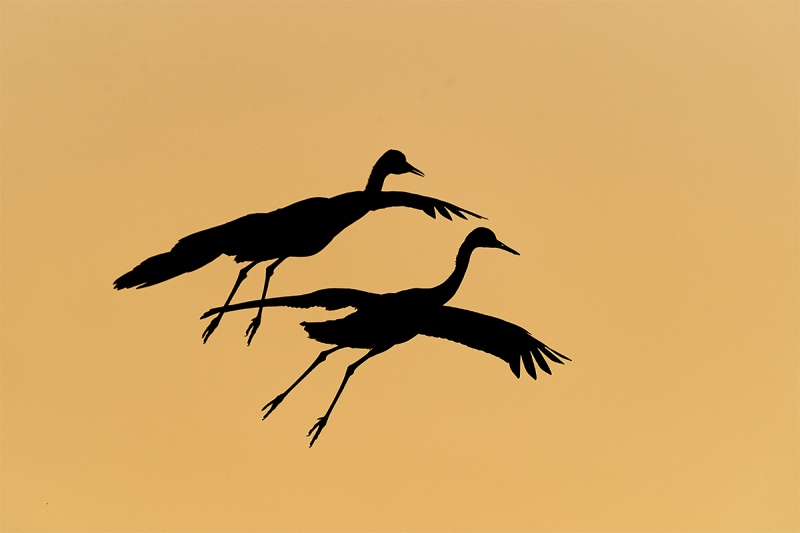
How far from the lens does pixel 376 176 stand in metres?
1.82

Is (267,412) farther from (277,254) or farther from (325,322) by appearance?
(277,254)

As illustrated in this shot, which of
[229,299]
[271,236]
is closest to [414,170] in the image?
[271,236]

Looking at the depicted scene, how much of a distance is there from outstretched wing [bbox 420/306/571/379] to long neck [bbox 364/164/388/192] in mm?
322

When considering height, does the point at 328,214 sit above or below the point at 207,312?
above

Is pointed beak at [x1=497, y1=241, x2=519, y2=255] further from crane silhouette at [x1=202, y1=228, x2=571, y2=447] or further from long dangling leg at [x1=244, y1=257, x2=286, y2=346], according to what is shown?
long dangling leg at [x1=244, y1=257, x2=286, y2=346]

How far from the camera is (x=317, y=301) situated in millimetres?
1732

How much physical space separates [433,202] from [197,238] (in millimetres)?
554

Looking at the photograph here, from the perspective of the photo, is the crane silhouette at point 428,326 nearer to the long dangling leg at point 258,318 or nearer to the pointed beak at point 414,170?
the long dangling leg at point 258,318

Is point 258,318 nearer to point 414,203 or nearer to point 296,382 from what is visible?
point 296,382

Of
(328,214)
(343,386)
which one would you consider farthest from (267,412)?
(328,214)

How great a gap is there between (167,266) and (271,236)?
25cm

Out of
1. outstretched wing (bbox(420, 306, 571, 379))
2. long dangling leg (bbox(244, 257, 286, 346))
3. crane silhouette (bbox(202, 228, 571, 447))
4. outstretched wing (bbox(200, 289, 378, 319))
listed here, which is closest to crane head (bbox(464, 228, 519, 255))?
crane silhouette (bbox(202, 228, 571, 447))

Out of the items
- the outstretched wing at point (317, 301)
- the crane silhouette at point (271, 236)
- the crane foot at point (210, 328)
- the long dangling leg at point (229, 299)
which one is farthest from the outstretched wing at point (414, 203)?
the crane foot at point (210, 328)

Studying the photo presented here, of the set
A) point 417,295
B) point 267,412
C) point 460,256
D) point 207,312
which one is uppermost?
point 460,256
